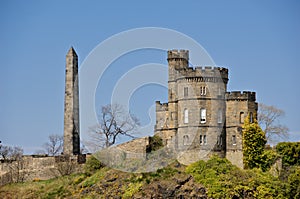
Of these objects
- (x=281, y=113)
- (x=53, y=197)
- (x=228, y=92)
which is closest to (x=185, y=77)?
(x=228, y=92)

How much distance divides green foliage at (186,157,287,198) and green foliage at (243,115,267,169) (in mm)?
1551

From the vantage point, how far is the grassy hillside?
4803 cm

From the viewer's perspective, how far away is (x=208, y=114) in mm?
53094

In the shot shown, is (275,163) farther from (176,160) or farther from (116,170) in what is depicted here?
(116,170)

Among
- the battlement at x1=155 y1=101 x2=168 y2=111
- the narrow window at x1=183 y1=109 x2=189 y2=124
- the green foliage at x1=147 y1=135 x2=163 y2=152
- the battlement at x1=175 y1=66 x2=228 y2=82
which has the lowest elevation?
the green foliage at x1=147 y1=135 x2=163 y2=152

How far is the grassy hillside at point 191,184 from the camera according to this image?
48.0 metres

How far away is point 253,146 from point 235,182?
4.56 m

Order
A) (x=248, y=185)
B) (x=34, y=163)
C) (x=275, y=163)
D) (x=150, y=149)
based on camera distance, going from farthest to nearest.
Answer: (x=34, y=163) < (x=150, y=149) < (x=275, y=163) < (x=248, y=185)

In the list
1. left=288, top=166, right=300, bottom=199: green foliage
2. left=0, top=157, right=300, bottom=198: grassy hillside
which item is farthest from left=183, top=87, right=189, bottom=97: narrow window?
left=288, top=166, right=300, bottom=199: green foliage

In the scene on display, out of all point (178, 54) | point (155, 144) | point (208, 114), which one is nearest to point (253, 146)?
point (208, 114)

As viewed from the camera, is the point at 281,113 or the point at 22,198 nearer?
the point at 22,198

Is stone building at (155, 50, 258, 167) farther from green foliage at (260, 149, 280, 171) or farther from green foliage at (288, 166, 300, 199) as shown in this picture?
green foliage at (288, 166, 300, 199)

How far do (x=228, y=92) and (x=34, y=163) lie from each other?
57.9 ft

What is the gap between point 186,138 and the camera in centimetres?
5341
